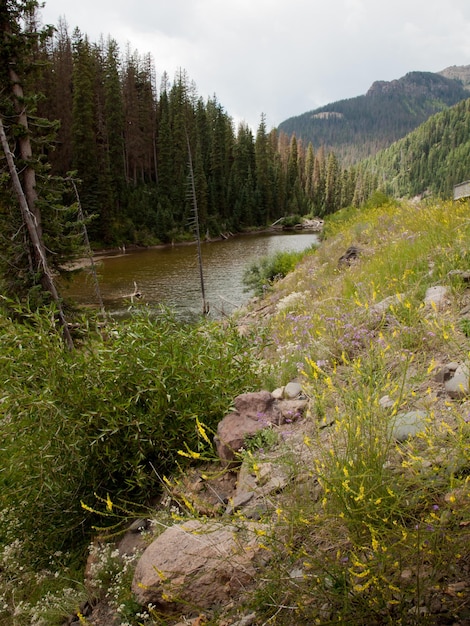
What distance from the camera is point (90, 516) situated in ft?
10.5

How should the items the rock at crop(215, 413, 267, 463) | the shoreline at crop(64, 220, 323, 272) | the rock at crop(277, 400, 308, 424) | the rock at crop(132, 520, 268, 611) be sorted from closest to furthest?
the rock at crop(132, 520, 268, 611), the rock at crop(215, 413, 267, 463), the rock at crop(277, 400, 308, 424), the shoreline at crop(64, 220, 323, 272)

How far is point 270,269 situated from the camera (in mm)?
18562

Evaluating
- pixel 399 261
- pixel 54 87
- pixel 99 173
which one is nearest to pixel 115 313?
pixel 399 261

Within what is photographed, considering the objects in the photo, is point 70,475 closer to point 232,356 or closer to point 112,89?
point 232,356

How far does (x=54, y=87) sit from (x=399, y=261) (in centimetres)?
5155

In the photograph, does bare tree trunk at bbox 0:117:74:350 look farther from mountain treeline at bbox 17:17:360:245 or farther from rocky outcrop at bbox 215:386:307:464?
mountain treeline at bbox 17:17:360:245

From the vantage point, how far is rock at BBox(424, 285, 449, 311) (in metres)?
3.65

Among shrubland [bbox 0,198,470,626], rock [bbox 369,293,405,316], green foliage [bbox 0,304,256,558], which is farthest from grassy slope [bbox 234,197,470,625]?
rock [bbox 369,293,405,316]

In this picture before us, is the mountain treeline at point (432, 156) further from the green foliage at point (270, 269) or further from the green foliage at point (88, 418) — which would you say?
the green foliage at point (88, 418)

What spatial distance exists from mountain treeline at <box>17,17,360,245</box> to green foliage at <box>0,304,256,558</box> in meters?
33.1

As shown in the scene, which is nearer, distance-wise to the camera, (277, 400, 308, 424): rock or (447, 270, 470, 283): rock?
(277, 400, 308, 424): rock

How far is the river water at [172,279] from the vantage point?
20203mm

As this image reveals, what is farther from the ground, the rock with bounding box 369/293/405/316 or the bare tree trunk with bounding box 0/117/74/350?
the bare tree trunk with bounding box 0/117/74/350

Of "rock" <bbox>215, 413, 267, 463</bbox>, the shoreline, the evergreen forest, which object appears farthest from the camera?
the evergreen forest
